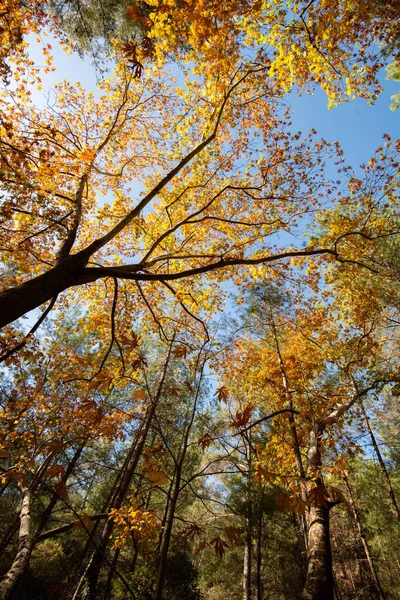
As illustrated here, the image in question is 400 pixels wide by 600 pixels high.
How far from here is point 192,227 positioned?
22.0ft

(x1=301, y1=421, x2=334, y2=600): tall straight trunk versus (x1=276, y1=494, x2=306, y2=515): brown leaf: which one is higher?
(x1=301, y1=421, x2=334, y2=600): tall straight trunk

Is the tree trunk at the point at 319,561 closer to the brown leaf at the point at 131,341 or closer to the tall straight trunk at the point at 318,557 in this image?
the tall straight trunk at the point at 318,557

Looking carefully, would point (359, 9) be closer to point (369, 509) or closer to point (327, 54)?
point (327, 54)

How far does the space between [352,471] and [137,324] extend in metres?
13.8

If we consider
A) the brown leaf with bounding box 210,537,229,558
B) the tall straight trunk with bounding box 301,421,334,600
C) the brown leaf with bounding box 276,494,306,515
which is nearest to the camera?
the brown leaf with bounding box 210,537,229,558

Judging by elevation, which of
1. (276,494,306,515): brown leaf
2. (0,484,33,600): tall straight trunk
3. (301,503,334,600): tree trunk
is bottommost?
(0,484,33,600): tall straight trunk

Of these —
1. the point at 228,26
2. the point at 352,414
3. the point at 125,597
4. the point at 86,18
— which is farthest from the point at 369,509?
the point at 86,18

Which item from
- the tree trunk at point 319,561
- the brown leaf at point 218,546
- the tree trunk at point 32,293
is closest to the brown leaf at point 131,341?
the tree trunk at point 32,293

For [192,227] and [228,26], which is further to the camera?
[192,227]

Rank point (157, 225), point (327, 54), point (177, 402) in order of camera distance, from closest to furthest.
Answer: point (327, 54) → point (157, 225) → point (177, 402)

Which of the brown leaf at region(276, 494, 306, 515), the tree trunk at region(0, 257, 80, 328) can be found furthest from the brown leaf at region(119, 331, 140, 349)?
the brown leaf at region(276, 494, 306, 515)

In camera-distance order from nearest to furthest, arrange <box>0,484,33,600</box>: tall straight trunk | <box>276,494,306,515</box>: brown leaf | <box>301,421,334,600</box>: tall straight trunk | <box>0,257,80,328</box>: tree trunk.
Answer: <box>276,494,306,515</box>: brown leaf < <box>0,257,80,328</box>: tree trunk < <box>0,484,33,600</box>: tall straight trunk < <box>301,421,334,600</box>: tall straight trunk

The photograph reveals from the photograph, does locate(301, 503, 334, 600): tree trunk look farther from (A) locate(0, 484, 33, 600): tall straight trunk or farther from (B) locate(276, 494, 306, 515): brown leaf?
(A) locate(0, 484, 33, 600): tall straight trunk

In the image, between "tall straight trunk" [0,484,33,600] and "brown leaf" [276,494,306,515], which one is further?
"tall straight trunk" [0,484,33,600]
